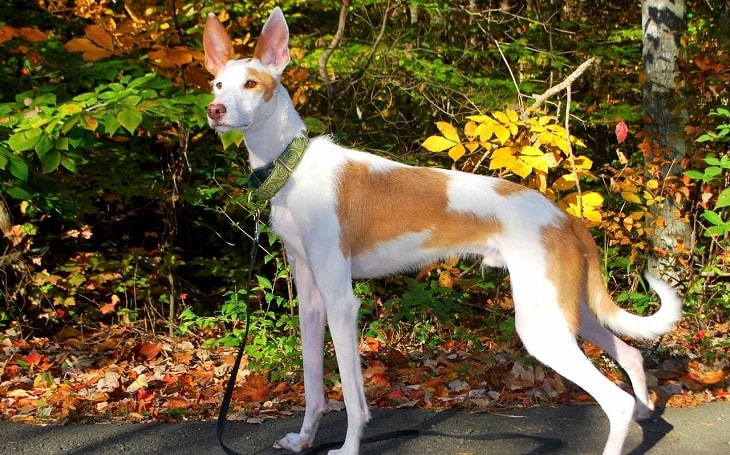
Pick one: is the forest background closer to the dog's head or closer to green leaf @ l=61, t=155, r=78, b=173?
green leaf @ l=61, t=155, r=78, b=173

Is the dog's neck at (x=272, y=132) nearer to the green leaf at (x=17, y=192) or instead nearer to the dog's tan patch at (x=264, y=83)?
the dog's tan patch at (x=264, y=83)

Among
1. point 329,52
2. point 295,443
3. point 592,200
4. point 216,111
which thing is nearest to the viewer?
point 216,111

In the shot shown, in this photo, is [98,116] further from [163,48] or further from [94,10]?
[94,10]

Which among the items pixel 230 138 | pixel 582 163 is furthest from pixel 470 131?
pixel 230 138

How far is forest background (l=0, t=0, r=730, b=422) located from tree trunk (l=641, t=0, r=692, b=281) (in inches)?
2.1

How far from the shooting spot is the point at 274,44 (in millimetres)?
3896

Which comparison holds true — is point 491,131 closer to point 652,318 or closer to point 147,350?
point 652,318

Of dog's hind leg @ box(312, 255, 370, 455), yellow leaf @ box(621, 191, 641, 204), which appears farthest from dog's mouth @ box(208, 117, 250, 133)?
yellow leaf @ box(621, 191, 641, 204)

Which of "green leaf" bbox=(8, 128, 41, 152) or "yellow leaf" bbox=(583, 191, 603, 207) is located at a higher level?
"green leaf" bbox=(8, 128, 41, 152)

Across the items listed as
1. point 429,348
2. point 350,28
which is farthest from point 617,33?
point 429,348

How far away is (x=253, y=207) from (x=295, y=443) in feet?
4.23

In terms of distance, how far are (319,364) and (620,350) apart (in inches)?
62.4

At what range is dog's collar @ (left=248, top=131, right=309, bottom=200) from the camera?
376cm

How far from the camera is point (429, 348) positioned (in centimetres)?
639
